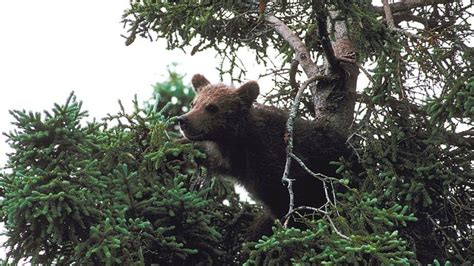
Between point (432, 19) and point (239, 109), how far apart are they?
6.97 ft

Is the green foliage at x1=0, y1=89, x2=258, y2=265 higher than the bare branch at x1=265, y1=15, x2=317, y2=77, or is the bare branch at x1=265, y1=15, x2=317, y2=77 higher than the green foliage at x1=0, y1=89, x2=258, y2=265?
the bare branch at x1=265, y1=15, x2=317, y2=77

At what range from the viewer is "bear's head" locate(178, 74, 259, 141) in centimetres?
705

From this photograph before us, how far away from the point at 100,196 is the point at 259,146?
87.1 inches

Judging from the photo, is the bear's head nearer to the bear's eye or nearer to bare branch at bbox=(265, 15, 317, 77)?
the bear's eye

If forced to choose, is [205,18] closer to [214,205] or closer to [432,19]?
[214,205]

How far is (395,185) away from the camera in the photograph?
6.02 meters

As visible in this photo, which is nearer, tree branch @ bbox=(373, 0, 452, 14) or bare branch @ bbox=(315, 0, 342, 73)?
bare branch @ bbox=(315, 0, 342, 73)

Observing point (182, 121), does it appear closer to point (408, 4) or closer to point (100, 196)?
point (100, 196)

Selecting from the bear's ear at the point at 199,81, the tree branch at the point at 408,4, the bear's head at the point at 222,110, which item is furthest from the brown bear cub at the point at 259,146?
the tree branch at the point at 408,4

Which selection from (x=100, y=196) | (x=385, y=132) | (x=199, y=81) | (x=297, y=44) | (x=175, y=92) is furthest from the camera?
(x=175, y=92)

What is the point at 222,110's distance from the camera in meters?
7.26

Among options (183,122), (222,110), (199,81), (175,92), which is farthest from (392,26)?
(175,92)

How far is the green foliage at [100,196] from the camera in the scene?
5.09 m

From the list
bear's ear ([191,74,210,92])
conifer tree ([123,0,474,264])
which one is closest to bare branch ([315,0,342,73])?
conifer tree ([123,0,474,264])
